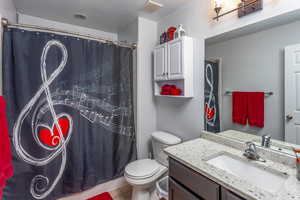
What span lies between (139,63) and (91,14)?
2.93 ft

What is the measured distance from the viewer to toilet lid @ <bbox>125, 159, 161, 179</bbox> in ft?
5.02

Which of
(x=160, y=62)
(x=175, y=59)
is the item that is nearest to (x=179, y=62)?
(x=175, y=59)

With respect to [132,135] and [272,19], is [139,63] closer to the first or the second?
[132,135]

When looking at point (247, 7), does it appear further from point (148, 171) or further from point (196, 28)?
point (148, 171)

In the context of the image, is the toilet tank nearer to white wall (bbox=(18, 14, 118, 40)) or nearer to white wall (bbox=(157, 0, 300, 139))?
white wall (bbox=(157, 0, 300, 139))

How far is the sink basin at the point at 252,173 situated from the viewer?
87 cm

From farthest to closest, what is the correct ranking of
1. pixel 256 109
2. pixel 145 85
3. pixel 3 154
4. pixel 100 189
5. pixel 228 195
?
pixel 145 85
pixel 100 189
pixel 256 109
pixel 3 154
pixel 228 195

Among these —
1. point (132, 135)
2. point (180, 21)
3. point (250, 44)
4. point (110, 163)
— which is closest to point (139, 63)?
point (180, 21)

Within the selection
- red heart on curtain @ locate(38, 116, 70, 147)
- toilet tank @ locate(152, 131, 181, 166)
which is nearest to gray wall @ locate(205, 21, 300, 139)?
toilet tank @ locate(152, 131, 181, 166)

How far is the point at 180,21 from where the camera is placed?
5.94 ft

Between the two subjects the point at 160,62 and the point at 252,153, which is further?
the point at 160,62

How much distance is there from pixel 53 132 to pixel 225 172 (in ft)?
5.39

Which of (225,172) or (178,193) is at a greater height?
(225,172)

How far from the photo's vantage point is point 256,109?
122cm
